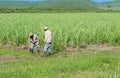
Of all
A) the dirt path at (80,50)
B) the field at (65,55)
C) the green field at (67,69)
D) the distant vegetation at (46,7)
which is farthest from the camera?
the distant vegetation at (46,7)

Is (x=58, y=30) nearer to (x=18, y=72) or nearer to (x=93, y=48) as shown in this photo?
(x=93, y=48)

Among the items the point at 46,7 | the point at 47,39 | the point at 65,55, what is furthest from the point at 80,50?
the point at 46,7

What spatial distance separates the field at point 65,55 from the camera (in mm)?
12696

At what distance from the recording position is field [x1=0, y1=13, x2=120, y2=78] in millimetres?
12696

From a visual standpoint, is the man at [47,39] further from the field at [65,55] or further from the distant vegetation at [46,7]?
the distant vegetation at [46,7]

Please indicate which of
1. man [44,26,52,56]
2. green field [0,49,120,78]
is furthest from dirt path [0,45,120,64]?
green field [0,49,120,78]

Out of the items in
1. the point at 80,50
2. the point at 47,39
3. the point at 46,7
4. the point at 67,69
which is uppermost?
the point at 47,39

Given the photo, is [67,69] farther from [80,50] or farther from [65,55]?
[80,50]

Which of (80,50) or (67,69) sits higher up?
(67,69)

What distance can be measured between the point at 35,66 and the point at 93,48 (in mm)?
8781

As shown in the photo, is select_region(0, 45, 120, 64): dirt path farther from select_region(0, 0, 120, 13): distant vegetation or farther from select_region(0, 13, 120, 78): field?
select_region(0, 0, 120, 13): distant vegetation

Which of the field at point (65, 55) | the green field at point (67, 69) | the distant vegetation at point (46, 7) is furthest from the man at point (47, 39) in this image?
the distant vegetation at point (46, 7)

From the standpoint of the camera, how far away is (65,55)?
19.1 meters

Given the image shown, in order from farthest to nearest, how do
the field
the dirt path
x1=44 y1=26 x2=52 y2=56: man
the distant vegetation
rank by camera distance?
the distant vegetation < x1=44 y1=26 x2=52 y2=56: man < the dirt path < the field
